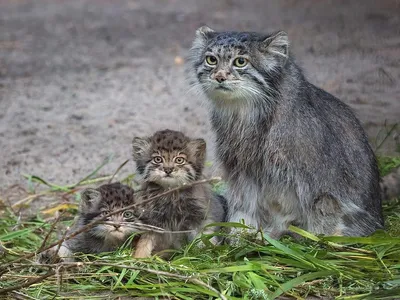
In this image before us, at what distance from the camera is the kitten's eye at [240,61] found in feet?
24.1

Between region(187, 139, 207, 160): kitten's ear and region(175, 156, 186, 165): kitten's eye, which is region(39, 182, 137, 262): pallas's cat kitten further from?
region(187, 139, 207, 160): kitten's ear

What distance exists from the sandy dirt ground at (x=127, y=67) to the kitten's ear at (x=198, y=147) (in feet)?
8.72

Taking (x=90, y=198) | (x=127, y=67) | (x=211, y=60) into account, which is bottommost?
(x=90, y=198)

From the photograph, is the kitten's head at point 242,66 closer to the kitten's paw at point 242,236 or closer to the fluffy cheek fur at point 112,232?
the kitten's paw at point 242,236

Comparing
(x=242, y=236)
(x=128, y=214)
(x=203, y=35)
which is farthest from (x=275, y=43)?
(x=128, y=214)

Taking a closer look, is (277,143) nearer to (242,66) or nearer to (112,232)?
(242,66)

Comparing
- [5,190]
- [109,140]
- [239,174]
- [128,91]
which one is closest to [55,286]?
[239,174]

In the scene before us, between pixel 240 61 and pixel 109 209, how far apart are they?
1.57m

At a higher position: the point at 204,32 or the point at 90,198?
the point at 204,32

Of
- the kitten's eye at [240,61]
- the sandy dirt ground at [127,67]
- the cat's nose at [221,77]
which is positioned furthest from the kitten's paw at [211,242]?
the sandy dirt ground at [127,67]

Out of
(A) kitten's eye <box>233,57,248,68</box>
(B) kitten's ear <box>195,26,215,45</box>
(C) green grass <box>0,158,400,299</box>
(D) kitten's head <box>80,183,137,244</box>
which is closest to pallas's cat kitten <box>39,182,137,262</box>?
(D) kitten's head <box>80,183,137,244</box>

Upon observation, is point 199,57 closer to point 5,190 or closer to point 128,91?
point 5,190

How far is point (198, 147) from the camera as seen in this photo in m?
7.48

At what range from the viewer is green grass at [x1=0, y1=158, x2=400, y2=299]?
634 cm
